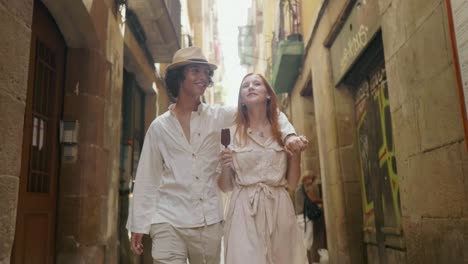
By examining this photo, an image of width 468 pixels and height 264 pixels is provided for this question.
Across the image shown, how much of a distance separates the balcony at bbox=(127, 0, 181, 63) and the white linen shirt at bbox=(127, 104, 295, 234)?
480cm

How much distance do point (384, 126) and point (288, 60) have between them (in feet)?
18.0

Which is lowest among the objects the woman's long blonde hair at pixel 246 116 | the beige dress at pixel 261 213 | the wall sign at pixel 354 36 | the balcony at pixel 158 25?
the beige dress at pixel 261 213

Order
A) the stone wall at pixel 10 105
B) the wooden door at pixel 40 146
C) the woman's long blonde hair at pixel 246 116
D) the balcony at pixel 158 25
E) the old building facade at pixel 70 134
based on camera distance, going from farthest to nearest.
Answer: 1. the balcony at pixel 158 25
2. the old building facade at pixel 70 134
3. the wooden door at pixel 40 146
4. the woman's long blonde hair at pixel 246 116
5. the stone wall at pixel 10 105

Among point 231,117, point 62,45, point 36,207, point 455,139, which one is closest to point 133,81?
point 62,45

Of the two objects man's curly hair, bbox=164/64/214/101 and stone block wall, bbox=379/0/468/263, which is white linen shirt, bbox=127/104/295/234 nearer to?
man's curly hair, bbox=164/64/214/101

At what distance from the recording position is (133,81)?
27.0ft

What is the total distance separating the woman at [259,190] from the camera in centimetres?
265

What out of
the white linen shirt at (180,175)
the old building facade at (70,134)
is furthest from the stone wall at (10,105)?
the white linen shirt at (180,175)

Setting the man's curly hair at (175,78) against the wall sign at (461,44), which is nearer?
the wall sign at (461,44)

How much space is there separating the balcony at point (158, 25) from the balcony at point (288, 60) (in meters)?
2.49

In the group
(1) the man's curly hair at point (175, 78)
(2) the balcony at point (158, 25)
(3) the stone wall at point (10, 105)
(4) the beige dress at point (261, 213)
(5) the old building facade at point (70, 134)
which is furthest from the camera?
(2) the balcony at point (158, 25)

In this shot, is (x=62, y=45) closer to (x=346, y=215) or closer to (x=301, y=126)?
(x=346, y=215)

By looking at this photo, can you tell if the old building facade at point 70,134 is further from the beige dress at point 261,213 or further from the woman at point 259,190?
the beige dress at point 261,213

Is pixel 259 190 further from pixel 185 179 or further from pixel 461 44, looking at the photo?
pixel 461 44
